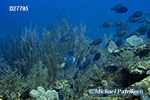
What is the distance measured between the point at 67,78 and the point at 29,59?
2.05 metres

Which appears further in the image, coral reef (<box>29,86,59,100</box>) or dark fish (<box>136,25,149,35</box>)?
dark fish (<box>136,25,149,35</box>)

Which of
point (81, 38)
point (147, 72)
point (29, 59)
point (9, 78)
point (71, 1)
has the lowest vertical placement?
point (147, 72)

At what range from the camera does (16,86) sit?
3326 mm

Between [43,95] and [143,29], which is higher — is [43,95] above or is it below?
below

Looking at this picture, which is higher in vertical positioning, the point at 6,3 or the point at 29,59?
the point at 6,3

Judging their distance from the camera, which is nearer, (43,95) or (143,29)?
(43,95)

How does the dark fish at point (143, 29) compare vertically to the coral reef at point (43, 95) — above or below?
above

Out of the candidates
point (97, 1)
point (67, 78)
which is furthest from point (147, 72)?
point (97, 1)

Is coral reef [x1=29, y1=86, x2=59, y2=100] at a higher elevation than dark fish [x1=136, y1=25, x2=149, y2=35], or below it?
below

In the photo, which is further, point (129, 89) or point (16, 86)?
point (16, 86)

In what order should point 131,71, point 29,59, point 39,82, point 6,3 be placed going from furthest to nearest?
1. point 6,3
2. point 29,59
3. point 39,82
4. point 131,71

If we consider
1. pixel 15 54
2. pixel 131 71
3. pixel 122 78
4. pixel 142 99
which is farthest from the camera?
pixel 15 54

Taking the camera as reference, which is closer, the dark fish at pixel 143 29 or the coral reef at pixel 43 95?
the coral reef at pixel 43 95

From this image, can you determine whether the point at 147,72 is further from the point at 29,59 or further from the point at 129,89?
the point at 29,59
